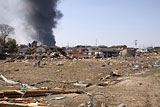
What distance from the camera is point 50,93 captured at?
7.07 meters

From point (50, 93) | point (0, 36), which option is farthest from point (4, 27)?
point (50, 93)

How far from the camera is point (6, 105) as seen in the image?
16.3ft

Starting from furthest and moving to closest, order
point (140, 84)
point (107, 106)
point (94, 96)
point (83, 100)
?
1. point (140, 84)
2. point (94, 96)
3. point (83, 100)
4. point (107, 106)

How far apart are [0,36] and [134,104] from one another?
199 feet

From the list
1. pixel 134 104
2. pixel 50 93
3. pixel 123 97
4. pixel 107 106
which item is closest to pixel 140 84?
pixel 123 97

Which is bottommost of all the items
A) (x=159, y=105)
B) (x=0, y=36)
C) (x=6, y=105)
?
(x=159, y=105)

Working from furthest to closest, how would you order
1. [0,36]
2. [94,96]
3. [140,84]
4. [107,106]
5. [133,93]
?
[0,36] < [140,84] < [133,93] < [94,96] < [107,106]

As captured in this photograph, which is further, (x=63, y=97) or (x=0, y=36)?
(x=0, y=36)

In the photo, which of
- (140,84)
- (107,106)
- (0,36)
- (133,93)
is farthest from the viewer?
(0,36)

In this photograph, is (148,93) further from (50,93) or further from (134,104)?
(50,93)

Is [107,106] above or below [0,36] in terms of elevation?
below

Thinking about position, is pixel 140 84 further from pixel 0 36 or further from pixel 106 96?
pixel 0 36

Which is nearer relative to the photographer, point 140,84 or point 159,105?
point 159,105

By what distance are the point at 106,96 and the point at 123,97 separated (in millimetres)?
661
